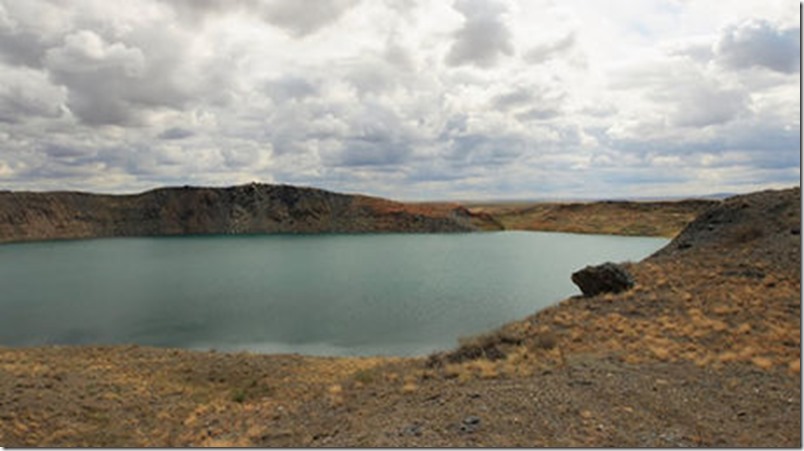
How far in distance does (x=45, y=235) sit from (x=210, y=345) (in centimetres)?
11423

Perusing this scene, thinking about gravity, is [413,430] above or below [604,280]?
below

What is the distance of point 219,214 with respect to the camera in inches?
4889

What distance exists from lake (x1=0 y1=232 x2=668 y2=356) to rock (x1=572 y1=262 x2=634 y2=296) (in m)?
5.53

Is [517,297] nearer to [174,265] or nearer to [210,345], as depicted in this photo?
[210,345]

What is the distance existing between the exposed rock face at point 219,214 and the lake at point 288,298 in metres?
49.2

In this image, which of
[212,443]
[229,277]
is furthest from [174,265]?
[212,443]

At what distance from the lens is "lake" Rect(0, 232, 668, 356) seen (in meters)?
27.2

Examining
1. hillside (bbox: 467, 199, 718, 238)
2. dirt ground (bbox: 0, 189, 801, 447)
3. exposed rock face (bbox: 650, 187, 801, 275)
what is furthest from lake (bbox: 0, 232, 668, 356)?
hillside (bbox: 467, 199, 718, 238)

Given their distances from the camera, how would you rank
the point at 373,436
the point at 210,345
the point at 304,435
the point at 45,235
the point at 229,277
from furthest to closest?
the point at 45,235 → the point at 229,277 → the point at 210,345 → the point at 304,435 → the point at 373,436

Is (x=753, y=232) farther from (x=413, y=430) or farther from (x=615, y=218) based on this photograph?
(x=615, y=218)

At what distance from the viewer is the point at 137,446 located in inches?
505

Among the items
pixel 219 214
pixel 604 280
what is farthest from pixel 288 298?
pixel 219 214

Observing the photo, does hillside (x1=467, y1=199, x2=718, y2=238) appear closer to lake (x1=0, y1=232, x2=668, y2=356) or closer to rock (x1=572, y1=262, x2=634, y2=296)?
lake (x1=0, y1=232, x2=668, y2=356)

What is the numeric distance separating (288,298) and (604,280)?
22063mm
